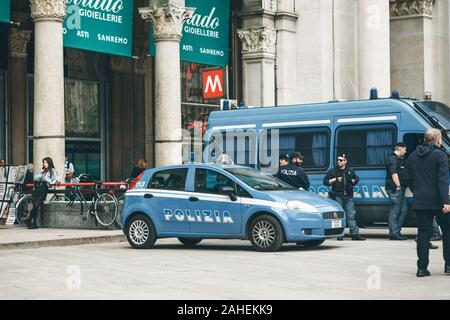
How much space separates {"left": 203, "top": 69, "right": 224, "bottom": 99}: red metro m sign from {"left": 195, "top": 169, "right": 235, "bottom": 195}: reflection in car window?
6.74 metres

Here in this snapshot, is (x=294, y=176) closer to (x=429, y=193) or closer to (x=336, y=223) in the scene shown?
(x=336, y=223)

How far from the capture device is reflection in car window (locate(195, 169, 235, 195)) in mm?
16578

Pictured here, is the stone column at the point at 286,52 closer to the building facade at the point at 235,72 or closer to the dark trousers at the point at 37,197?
the building facade at the point at 235,72

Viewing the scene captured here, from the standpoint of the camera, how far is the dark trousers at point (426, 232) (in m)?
12.0

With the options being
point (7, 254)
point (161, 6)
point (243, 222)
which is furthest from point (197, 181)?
point (161, 6)

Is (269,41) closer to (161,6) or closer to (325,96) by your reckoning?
(325,96)

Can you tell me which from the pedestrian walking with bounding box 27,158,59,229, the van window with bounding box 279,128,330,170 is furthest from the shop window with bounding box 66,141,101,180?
the van window with bounding box 279,128,330,170

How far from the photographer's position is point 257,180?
1673 cm

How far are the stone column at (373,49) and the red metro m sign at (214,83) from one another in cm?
697

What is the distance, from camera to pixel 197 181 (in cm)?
1686

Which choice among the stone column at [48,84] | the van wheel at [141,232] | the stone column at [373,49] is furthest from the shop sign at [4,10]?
the stone column at [373,49]

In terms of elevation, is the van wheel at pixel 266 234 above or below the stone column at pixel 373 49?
below

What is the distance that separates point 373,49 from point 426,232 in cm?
1791
